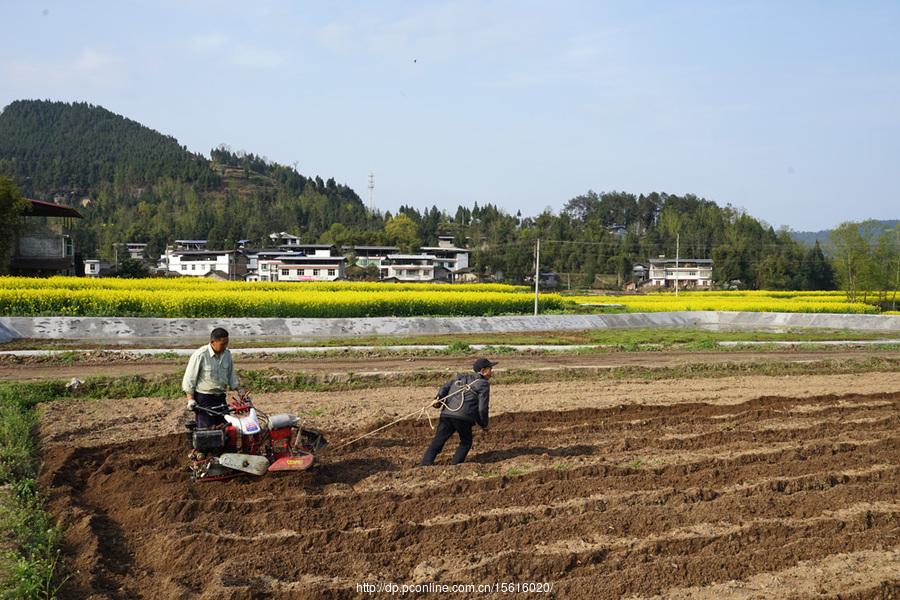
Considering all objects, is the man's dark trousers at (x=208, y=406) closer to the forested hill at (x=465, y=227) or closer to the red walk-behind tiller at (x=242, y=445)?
the red walk-behind tiller at (x=242, y=445)

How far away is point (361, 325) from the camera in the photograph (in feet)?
103

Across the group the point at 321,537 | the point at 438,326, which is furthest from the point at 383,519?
the point at 438,326

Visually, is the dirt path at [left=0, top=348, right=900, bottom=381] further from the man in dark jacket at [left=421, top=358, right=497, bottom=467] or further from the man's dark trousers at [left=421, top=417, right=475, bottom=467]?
the man in dark jacket at [left=421, top=358, right=497, bottom=467]

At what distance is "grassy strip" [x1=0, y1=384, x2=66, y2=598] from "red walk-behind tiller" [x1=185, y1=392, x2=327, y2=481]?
164 cm

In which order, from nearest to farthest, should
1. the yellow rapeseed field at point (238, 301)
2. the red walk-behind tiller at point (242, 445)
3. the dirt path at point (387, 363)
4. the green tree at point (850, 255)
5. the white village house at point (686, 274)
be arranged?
1. the red walk-behind tiller at point (242, 445)
2. the dirt path at point (387, 363)
3. the yellow rapeseed field at point (238, 301)
4. the green tree at point (850, 255)
5. the white village house at point (686, 274)

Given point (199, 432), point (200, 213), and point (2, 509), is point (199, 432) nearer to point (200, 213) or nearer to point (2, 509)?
point (2, 509)

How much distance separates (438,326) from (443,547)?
25.9 m

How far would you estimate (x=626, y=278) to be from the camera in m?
101

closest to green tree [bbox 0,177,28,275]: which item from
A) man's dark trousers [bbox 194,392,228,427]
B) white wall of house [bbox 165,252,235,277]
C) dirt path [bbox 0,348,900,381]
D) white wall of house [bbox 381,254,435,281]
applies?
dirt path [bbox 0,348,900,381]

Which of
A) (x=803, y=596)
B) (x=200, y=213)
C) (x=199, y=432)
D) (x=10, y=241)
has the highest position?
(x=200, y=213)

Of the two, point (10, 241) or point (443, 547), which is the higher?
point (10, 241)

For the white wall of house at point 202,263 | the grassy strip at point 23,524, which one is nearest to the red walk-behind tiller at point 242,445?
the grassy strip at point 23,524

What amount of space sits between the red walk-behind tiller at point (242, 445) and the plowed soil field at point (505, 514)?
0.24 metres

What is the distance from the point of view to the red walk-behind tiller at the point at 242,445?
28.0 feet
